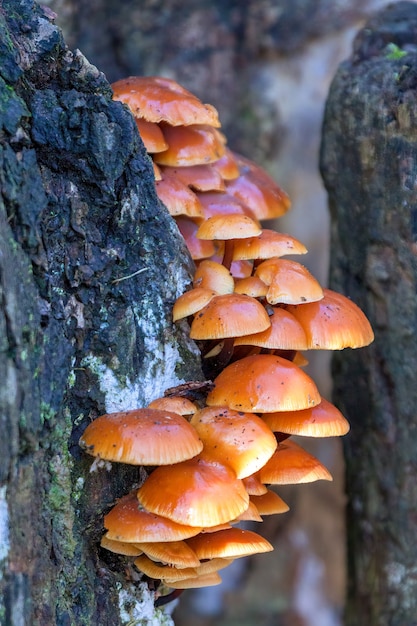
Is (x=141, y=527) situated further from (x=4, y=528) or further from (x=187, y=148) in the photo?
(x=187, y=148)

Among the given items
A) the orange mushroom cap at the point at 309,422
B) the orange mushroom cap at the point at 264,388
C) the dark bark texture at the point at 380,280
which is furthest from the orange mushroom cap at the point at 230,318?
the dark bark texture at the point at 380,280

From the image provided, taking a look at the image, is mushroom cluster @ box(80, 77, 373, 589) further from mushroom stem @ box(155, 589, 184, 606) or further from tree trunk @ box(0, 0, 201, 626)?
mushroom stem @ box(155, 589, 184, 606)

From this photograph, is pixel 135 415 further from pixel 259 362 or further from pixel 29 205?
pixel 29 205

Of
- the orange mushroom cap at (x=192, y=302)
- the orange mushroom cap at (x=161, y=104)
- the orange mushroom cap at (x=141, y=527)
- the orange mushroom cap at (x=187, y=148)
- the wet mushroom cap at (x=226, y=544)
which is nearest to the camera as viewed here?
the orange mushroom cap at (x=141, y=527)

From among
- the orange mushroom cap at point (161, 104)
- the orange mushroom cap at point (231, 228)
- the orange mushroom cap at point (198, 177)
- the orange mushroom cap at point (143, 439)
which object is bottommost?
the orange mushroom cap at point (143, 439)

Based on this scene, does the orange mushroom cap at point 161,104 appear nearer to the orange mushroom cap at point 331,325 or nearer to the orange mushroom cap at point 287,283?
the orange mushroom cap at point 287,283
